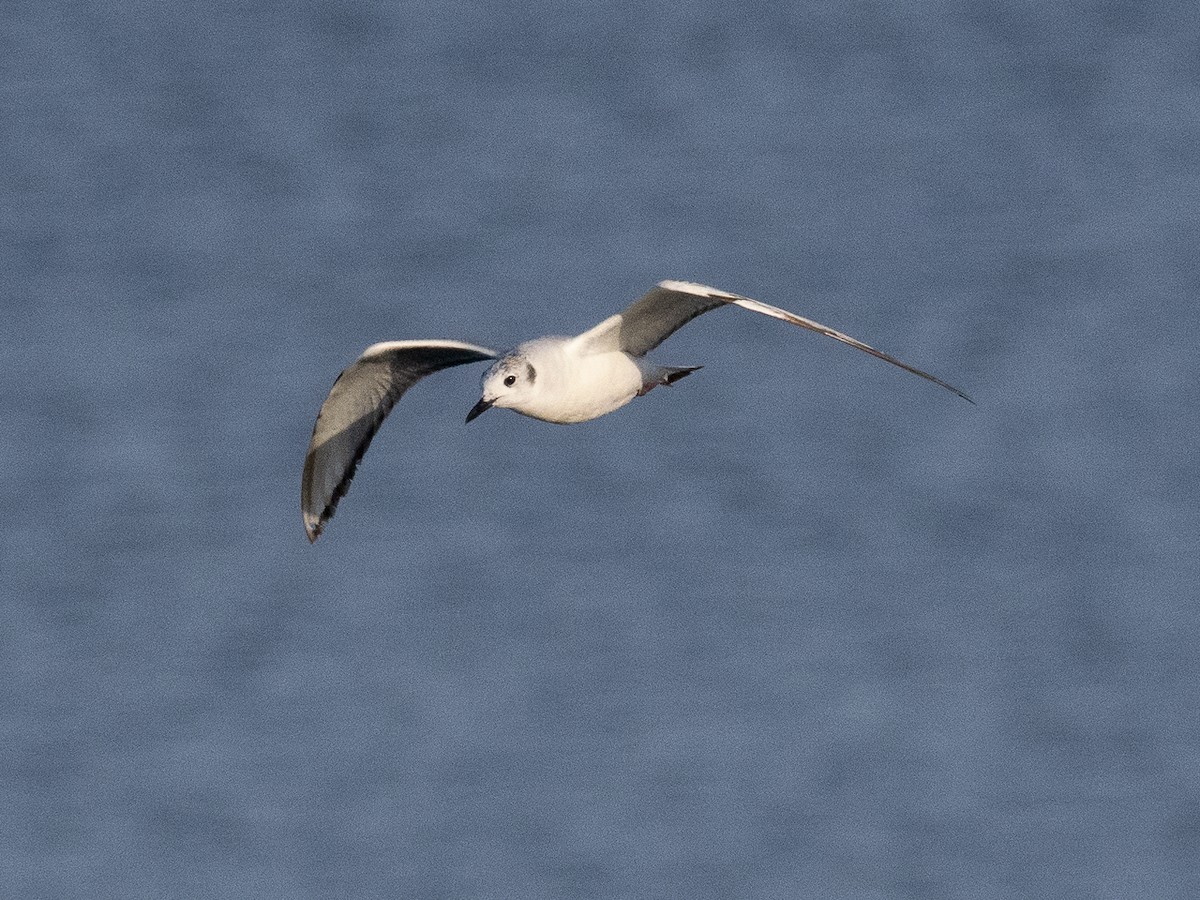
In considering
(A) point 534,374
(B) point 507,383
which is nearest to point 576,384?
(A) point 534,374

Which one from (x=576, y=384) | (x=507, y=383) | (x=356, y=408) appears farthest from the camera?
(x=356, y=408)

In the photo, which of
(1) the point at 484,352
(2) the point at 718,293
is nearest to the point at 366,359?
(1) the point at 484,352

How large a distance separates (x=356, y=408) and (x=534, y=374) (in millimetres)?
1745

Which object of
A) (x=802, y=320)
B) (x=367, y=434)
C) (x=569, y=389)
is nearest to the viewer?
(x=802, y=320)

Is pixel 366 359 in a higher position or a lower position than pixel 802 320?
higher

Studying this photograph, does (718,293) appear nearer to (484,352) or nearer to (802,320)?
(802,320)

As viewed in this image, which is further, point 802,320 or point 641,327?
point 641,327

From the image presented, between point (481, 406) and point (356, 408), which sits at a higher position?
point (356, 408)

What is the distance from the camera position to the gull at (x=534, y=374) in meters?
12.5

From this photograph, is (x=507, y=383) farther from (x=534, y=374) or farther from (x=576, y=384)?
(x=576, y=384)

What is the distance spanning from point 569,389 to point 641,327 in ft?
1.73

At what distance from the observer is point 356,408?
14000 mm

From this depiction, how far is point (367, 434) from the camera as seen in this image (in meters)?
14.1

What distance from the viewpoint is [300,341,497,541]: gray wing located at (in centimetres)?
1355
